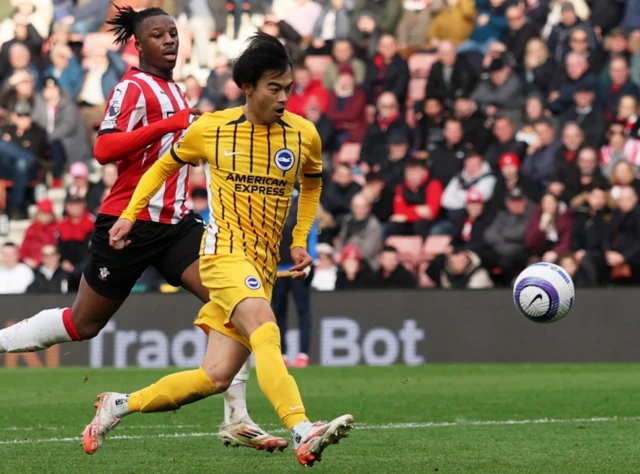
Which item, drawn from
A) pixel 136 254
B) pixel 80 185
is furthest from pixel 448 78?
pixel 136 254

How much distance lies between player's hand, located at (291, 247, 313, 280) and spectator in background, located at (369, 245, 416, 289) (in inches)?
340

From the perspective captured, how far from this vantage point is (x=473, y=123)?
16.7 m

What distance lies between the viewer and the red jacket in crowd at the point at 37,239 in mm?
16781

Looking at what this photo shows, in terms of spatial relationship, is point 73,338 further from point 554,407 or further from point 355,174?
point 355,174

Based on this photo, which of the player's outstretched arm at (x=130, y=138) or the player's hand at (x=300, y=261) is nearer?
the player's hand at (x=300, y=261)

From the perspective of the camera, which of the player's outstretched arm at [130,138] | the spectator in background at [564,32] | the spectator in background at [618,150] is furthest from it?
the spectator in background at [564,32]

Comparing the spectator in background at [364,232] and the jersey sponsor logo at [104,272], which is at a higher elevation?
the spectator in background at [364,232]

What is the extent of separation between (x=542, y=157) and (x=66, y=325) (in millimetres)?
9662

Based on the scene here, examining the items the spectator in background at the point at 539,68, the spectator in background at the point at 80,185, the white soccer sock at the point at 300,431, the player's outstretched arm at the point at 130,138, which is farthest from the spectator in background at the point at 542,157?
the white soccer sock at the point at 300,431

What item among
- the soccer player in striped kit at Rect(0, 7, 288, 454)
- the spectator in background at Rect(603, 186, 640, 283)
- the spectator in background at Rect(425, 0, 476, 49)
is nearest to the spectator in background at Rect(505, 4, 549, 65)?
the spectator in background at Rect(425, 0, 476, 49)

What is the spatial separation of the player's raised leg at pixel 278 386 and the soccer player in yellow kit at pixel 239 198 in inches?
1.2

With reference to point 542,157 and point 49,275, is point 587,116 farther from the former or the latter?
point 49,275

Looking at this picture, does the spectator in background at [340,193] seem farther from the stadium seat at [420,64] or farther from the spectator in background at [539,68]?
the spectator in background at [539,68]

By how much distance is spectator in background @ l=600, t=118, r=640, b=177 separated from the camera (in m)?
15.7
